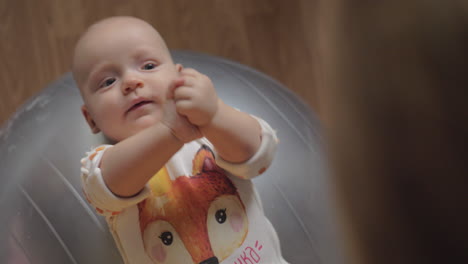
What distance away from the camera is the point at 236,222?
79 centimetres

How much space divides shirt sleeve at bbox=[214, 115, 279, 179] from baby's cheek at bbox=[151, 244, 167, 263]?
14 cm

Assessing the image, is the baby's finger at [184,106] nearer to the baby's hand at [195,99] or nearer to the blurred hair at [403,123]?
the baby's hand at [195,99]

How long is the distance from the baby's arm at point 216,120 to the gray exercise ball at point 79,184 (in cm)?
14

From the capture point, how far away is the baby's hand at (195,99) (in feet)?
2.23

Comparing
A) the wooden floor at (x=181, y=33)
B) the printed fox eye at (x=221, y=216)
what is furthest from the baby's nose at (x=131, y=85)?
the wooden floor at (x=181, y=33)

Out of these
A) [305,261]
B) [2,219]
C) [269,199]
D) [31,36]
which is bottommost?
[305,261]

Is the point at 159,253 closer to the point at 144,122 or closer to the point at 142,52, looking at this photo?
the point at 144,122

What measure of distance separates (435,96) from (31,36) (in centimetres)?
146

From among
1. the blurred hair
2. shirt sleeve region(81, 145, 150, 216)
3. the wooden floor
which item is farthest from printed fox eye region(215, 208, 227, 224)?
the wooden floor

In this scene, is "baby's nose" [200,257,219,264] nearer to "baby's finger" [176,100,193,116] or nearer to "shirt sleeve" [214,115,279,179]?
"shirt sleeve" [214,115,279,179]

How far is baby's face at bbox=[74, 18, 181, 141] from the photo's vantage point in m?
0.78

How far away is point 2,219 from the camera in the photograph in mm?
902

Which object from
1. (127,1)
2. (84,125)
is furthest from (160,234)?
(127,1)

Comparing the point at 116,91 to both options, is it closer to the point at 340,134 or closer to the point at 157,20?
the point at 340,134
